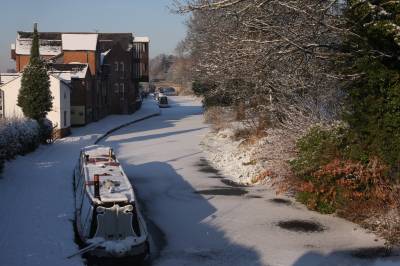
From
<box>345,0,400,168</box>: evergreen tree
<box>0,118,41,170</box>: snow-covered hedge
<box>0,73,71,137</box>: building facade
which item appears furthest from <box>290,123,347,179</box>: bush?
<box>0,73,71,137</box>: building facade

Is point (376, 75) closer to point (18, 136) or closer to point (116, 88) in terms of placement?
point (18, 136)

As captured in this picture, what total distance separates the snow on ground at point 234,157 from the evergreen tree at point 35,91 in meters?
10.3

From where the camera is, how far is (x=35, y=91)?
34594 mm

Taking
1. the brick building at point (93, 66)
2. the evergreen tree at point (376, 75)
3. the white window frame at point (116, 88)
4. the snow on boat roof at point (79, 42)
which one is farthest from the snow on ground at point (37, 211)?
the white window frame at point (116, 88)

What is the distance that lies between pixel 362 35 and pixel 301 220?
18.9 ft

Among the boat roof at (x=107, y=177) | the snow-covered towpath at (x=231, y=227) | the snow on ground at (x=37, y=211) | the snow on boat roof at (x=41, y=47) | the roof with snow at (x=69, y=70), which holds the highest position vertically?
the snow on boat roof at (x=41, y=47)

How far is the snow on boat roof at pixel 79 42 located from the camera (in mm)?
52094

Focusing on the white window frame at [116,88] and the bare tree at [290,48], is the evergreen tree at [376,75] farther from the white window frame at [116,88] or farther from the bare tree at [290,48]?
the white window frame at [116,88]

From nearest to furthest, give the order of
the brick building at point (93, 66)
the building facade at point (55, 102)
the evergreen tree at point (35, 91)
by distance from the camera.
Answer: the evergreen tree at point (35, 91), the building facade at point (55, 102), the brick building at point (93, 66)

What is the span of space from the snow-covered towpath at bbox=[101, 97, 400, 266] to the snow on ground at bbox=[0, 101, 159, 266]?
8.10ft

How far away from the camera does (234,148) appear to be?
3288cm

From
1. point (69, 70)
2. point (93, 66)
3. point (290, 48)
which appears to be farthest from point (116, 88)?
point (290, 48)

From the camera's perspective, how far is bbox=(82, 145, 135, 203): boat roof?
13688 millimetres

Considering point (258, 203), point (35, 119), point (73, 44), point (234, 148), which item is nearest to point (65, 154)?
point (35, 119)
